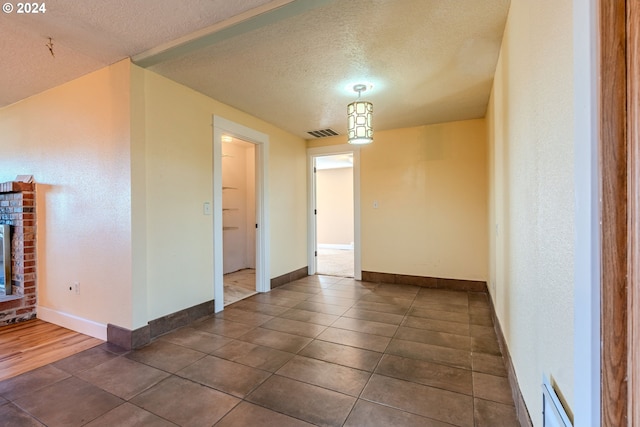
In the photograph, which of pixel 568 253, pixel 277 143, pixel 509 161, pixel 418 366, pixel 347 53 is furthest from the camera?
pixel 277 143

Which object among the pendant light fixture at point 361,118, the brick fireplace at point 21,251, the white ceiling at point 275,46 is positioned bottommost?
the brick fireplace at point 21,251

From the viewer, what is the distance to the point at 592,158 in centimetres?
67

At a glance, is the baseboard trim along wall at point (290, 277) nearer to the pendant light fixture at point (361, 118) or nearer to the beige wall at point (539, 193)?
the pendant light fixture at point (361, 118)

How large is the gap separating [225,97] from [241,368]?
273 cm

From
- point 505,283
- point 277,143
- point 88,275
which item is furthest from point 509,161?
point 88,275

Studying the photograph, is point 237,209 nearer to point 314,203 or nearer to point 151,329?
point 314,203

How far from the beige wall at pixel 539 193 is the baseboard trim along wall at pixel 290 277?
3.03 m

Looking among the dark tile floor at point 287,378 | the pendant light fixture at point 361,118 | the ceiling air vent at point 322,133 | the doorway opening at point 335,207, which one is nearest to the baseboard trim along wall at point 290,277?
the dark tile floor at point 287,378

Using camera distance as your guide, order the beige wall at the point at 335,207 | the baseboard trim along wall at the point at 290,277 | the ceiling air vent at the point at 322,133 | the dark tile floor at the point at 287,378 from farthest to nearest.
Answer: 1. the beige wall at the point at 335,207
2. the ceiling air vent at the point at 322,133
3. the baseboard trim along wall at the point at 290,277
4. the dark tile floor at the point at 287,378

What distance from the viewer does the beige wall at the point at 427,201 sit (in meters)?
3.95

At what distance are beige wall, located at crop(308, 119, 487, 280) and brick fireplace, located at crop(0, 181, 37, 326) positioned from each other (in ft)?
13.4

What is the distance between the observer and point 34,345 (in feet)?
8.05

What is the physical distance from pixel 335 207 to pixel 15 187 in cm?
698

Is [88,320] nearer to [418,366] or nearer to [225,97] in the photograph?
[225,97]
